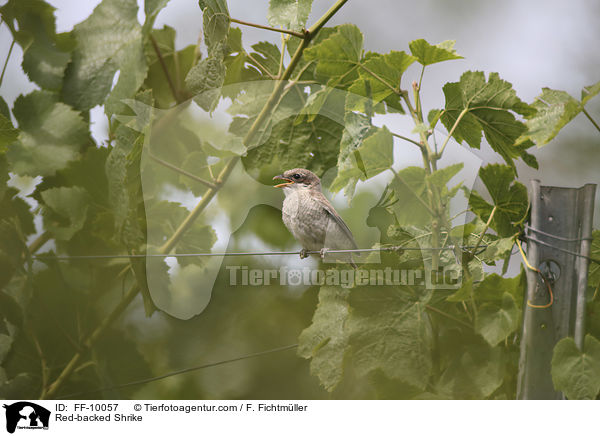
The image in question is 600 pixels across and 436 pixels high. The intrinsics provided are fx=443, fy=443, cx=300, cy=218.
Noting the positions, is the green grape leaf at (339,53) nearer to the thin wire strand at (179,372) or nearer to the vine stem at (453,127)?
the vine stem at (453,127)

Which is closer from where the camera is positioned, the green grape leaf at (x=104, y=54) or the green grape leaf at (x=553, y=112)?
the green grape leaf at (x=553, y=112)

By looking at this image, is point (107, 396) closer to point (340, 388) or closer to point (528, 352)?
point (340, 388)

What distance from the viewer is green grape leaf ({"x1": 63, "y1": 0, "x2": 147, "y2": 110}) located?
1.86 ft

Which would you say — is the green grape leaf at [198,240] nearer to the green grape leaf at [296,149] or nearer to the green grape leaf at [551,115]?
the green grape leaf at [296,149]

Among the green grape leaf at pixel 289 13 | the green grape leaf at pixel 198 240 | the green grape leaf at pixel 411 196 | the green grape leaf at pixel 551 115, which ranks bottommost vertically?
the green grape leaf at pixel 198 240

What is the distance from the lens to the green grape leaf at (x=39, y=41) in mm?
589

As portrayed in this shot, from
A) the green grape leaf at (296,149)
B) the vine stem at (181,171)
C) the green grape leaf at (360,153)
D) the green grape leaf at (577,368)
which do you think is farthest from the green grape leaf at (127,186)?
the green grape leaf at (577,368)

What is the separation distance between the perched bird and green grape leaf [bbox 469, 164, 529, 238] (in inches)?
5.3

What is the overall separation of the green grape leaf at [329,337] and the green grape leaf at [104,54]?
14.2 inches

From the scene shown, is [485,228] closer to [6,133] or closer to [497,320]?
[497,320]

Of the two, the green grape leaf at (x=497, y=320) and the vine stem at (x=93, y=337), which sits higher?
the green grape leaf at (x=497, y=320)

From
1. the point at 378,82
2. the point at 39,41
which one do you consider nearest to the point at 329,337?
the point at 378,82

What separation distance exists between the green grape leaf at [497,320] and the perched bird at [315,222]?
0.14 metres
